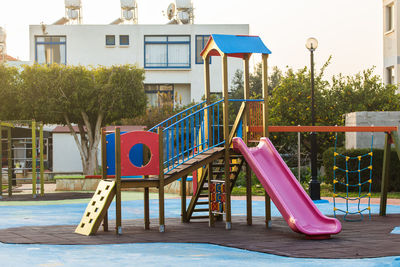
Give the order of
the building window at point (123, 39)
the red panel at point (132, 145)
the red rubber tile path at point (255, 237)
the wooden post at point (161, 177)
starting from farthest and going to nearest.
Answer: the building window at point (123, 39)
the wooden post at point (161, 177)
the red panel at point (132, 145)
the red rubber tile path at point (255, 237)

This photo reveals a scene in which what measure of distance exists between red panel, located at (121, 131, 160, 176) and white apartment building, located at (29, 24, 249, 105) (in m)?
35.8

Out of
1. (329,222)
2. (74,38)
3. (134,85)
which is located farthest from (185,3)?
(329,222)

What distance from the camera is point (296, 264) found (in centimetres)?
855

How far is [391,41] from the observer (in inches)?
1388

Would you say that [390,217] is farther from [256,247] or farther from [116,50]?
[116,50]

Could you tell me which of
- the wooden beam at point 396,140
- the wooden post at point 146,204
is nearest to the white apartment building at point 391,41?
the wooden beam at point 396,140

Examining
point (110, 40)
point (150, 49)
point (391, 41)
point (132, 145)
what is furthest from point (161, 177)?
point (110, 40)

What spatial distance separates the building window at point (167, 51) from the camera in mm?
48500

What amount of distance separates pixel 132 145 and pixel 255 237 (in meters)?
2.96

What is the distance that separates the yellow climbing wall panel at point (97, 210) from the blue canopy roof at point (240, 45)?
3598 mm

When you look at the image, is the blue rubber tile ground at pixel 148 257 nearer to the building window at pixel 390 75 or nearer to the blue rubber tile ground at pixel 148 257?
the blue rubber tile ground at pixel 148 257

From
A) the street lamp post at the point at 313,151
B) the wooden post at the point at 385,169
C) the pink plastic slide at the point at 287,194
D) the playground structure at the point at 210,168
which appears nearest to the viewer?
the pink plastic slide at the point at 287,194

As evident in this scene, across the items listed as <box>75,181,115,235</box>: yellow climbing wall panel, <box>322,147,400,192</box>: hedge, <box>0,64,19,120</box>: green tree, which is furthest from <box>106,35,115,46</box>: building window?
<box>75,181,115,235</box>: yellow climbing wall panel

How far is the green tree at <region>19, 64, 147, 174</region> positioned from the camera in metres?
30.1
